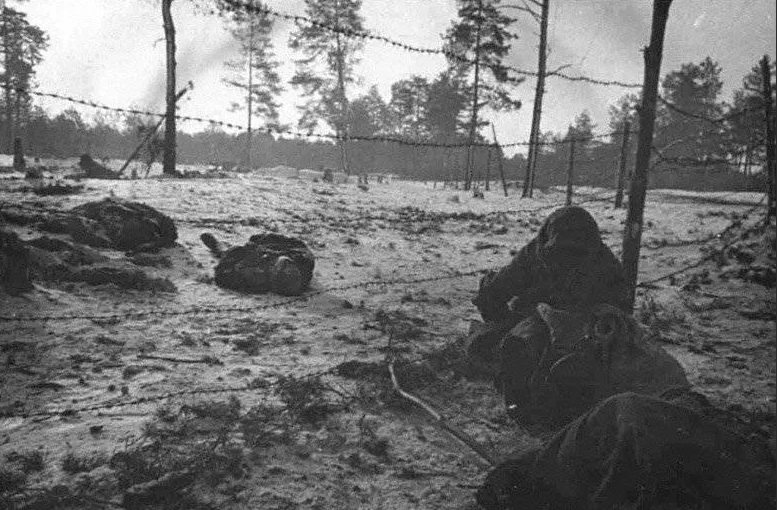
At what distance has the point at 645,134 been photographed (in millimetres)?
5105

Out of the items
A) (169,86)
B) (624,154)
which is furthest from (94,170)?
(624,154)

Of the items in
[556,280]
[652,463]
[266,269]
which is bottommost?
[266,269]

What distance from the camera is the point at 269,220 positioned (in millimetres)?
11109

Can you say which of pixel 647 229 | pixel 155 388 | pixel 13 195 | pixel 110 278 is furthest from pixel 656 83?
pixel 13 195

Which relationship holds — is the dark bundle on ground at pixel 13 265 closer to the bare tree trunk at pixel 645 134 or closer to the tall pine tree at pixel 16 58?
the bare tree trunk at pixel 645 134

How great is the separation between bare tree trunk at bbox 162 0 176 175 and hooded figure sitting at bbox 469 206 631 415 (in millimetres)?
16670

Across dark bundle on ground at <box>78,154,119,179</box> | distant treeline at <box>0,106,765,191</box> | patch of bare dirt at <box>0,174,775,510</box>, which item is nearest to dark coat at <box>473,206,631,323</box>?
patch of bare dirt at <box>0,174,775,510</box>

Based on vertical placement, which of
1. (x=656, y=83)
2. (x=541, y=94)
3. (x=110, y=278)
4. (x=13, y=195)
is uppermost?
(x=541, y=94)

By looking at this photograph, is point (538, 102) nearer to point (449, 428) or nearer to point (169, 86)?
point (169, 86)

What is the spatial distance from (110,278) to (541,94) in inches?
724

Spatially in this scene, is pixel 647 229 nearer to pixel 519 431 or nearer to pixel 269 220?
pixel 269 220

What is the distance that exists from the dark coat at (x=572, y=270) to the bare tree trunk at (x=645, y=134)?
98cm

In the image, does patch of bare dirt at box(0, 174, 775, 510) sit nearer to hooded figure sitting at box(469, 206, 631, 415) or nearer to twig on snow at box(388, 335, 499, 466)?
twig on snow at box(388, 335, 499, 466)

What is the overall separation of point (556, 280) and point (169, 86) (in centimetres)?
1749
